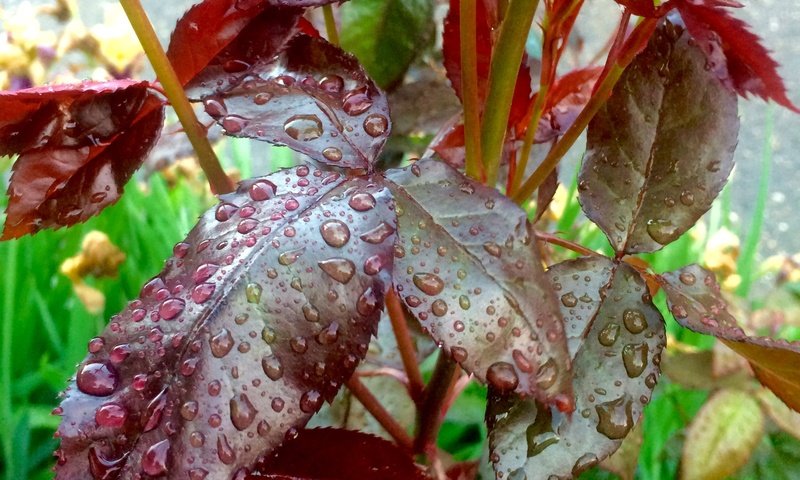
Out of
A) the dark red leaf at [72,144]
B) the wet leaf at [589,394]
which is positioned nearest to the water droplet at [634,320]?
the wet leaf at [589,394]

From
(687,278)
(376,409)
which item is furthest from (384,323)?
(687,278)

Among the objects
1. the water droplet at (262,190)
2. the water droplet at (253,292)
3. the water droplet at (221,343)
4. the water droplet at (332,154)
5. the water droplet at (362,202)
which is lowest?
the water droplet at (221,343)

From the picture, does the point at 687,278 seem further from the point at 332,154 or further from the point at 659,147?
the point at 332,154

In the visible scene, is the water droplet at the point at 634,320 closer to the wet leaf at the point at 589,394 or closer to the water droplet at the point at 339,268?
the wet leaf at the point at 589,394

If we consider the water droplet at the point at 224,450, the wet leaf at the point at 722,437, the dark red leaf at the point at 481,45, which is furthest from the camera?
the wet leaf at the point at 722,437

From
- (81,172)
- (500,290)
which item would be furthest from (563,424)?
(81,172)

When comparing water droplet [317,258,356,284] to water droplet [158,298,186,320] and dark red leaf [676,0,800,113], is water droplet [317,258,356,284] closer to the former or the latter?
water droplet [158,298,186,320]
